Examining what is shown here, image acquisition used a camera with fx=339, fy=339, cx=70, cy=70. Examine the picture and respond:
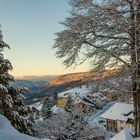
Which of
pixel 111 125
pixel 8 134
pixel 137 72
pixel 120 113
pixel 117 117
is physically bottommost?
pixel 111 125

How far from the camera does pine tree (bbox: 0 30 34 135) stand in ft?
50.7

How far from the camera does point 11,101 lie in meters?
15.5

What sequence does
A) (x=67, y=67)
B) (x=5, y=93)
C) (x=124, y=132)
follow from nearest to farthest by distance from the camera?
(x=67, y=67) < (x=5, y=93) < (x=124, y=132)

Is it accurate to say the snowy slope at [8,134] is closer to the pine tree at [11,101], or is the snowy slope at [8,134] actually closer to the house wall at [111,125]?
the pine tree at [11,101]

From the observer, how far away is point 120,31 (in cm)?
1198

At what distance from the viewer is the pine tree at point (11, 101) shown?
50.7 ft

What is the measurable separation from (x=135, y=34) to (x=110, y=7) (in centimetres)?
134

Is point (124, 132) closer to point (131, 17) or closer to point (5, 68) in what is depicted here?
point (5, 68)

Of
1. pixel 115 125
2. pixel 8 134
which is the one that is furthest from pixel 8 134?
pixel 115 125

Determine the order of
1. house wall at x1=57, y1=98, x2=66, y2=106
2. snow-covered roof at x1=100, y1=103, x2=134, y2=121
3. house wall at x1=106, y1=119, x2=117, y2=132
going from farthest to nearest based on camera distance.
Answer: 1. house wall at x1=57, y1=98, x2=66, y2=106
2. house wall at x1=106, y1=119, x2=117, y2=132
3. snow-covered roof at x1=100, y1=103, x2=134, y2=121

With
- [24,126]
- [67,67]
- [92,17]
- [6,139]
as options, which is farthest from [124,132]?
[6,139]

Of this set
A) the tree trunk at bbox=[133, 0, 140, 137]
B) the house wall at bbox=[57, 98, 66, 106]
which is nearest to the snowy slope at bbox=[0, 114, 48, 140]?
the tree trunk at bbox=[133, 0, 140, 137]

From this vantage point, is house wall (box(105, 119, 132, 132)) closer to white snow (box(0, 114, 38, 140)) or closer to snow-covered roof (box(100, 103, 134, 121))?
snow-covered roof (box(100, 103, 134, 121))

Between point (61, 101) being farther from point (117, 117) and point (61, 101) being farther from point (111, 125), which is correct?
point (117, 117)
